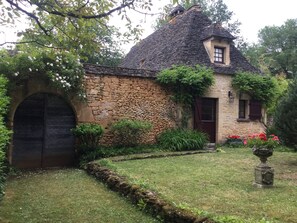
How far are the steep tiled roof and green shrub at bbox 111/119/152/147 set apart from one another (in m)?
4.52

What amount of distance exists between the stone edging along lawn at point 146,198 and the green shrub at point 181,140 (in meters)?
4.39

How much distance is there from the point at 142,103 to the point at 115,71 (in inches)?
70.1

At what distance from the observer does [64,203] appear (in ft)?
19.6

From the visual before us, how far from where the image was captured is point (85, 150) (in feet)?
34.3

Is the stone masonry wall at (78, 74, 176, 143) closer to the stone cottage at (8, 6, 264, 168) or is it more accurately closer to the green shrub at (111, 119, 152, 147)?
the stone cottage at (8, 6, 264, 168)

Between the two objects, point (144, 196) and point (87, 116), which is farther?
point (87, 116)

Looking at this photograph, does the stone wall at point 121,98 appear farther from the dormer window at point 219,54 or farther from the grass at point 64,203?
the grass at point 64,203

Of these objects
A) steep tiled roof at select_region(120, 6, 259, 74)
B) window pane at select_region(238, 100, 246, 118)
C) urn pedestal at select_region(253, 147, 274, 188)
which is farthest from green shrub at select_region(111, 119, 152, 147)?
window pane at select_region(238, 100, 246, 118)

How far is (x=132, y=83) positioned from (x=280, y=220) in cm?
880

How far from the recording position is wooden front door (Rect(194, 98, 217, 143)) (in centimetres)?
1394

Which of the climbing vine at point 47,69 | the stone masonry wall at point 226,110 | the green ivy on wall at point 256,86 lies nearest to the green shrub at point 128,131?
the climbing vine at point 47,69

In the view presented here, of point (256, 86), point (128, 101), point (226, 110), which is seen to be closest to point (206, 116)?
point (226, 110)

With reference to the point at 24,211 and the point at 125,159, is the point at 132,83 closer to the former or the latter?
the point at 125,159

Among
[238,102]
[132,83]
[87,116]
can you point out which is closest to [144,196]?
[87,116]
